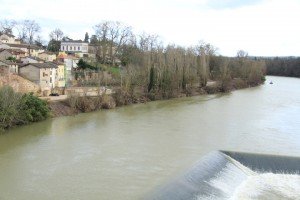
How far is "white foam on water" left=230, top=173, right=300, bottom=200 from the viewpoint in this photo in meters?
12.5

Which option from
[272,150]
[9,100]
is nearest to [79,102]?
[9,100]

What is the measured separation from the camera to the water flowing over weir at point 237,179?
1211cm

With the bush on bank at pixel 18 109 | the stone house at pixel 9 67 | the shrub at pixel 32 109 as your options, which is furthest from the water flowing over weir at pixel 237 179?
the stone house at pixel 9 67

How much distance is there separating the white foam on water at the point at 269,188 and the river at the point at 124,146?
216cm

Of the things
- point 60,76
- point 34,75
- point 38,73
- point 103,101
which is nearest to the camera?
point 103,101

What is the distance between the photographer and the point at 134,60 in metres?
47.9

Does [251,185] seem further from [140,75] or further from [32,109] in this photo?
[140,75]

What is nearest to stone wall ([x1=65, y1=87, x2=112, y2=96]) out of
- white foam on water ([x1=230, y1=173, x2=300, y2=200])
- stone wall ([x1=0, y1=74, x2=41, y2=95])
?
stone wall ([x1=0, y1=74, x2=41, y2=95])

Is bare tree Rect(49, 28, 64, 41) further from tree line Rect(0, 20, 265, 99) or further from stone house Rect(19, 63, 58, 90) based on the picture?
stone house Rect(19, 63, 58, 90)

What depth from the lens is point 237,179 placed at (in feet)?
45.8

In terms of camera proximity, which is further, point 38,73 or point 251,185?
point 38,73

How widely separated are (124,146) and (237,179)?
17.2 feet

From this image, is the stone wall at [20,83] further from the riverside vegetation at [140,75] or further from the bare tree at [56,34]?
the bare tree at [56,34]

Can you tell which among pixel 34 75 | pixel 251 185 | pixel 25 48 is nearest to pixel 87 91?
pixel 34 75
